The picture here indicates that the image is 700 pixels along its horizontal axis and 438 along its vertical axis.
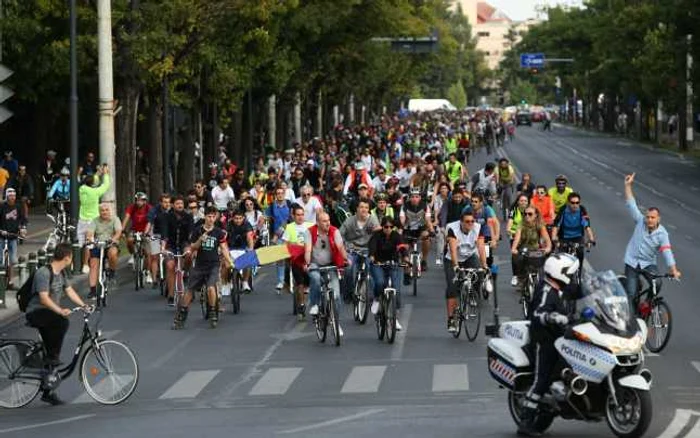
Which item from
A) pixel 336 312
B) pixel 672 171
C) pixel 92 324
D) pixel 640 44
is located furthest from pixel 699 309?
pixel 640 44

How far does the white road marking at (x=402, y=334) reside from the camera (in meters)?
21.4

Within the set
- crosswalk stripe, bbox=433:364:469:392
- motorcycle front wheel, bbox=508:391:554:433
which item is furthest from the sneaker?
motorcycle front wheel, bbox=508:391:554:433

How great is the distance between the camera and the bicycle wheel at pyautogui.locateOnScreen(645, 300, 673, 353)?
2095 cm

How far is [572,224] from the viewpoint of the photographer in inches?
1046

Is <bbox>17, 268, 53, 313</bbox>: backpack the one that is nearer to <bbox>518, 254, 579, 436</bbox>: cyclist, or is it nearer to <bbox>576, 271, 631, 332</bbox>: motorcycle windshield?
<bbox>518, 254, 579, 436</bbox>: cyclist

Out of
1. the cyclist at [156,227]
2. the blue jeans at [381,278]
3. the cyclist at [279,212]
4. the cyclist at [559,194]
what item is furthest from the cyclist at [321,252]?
the cyclist at [559,194]

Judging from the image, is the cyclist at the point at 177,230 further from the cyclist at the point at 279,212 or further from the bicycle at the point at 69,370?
the bicycle at the point at 69,370

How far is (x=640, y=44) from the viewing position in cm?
10619

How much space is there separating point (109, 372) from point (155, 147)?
92.8 ft

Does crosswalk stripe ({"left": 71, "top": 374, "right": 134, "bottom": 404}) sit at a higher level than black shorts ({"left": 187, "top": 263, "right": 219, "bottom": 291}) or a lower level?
lower

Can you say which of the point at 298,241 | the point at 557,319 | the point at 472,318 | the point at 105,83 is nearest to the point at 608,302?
the point at 557,319

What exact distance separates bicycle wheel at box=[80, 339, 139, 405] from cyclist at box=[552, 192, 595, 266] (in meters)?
10.5

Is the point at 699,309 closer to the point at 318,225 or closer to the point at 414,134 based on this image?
the point at 318,225

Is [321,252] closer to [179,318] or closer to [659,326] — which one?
[179,318]
